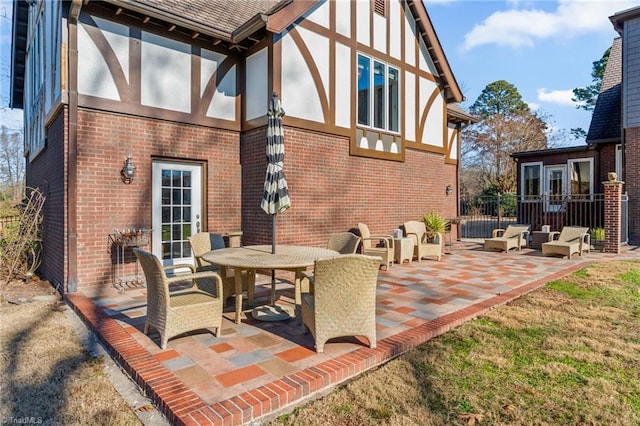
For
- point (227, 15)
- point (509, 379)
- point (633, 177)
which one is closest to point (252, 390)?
point (509, 379)

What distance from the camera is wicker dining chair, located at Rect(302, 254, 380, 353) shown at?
352 centimetres

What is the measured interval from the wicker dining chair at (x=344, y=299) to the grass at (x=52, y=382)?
1.69 metres

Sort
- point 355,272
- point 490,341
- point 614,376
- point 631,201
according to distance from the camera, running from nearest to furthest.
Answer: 1. point 614,376
2. point 355,272
3. point 490,341
4. point 631,201

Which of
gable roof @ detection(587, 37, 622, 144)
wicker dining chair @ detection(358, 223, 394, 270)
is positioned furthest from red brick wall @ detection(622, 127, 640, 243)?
wicker dining chair @ detection(358, 223, 394, 270)

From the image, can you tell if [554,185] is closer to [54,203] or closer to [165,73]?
Answer: [165,73]

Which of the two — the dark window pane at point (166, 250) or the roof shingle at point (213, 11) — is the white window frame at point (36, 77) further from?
the dark window pane at point (166, 250)

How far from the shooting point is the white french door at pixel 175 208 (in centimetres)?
704

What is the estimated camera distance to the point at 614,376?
327 centimetres

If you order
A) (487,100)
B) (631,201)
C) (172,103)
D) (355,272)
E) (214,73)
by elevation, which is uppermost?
(487,100)

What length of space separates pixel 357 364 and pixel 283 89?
220 inches

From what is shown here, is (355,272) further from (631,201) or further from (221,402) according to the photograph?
(631,201)

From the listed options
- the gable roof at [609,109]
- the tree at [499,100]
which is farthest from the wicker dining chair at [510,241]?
the tree at [499,100]

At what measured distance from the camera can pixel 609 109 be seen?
14.3 meters

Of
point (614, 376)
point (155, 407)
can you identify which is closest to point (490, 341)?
point (614, 376)
